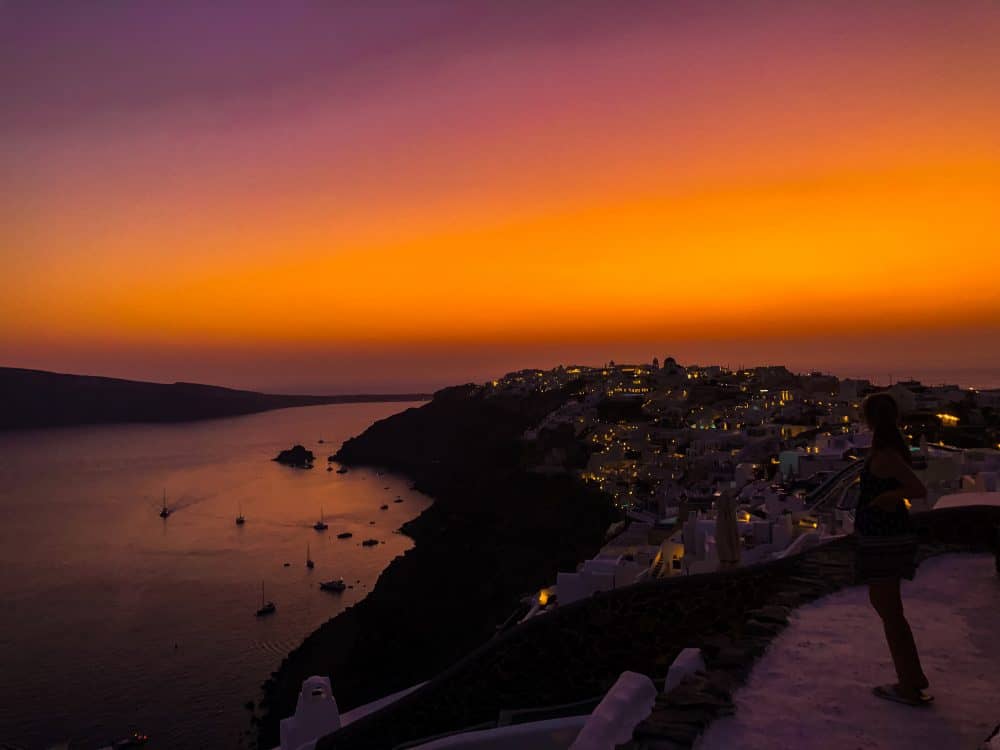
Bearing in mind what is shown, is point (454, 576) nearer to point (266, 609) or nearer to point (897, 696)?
point (266, 609)

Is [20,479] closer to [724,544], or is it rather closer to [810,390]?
[810,390]

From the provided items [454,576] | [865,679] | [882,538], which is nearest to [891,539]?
[882,538]

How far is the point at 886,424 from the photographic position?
10.1 feet

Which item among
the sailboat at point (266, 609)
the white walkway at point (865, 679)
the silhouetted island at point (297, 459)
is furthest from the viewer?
the silhouetted island at point (297, 459)

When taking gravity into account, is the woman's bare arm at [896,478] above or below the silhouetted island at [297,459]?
above

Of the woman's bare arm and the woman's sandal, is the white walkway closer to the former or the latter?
the woman's sandal

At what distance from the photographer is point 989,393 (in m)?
49.9

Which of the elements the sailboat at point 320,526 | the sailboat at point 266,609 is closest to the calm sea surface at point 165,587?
the sailboat at point 266,609

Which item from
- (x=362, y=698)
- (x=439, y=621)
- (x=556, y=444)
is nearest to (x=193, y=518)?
(x=556, y=444)

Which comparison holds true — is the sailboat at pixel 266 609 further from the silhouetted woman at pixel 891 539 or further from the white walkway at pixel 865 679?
the silhouetted woman at pixel 891 539

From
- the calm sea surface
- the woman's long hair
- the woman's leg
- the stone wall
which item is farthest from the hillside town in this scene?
the calm sea surface

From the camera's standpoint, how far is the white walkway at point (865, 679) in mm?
2836

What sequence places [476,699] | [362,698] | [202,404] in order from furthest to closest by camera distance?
1. [202,404]
2. [362,698]
3. [476,699]

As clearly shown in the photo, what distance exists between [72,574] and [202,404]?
508 feet
